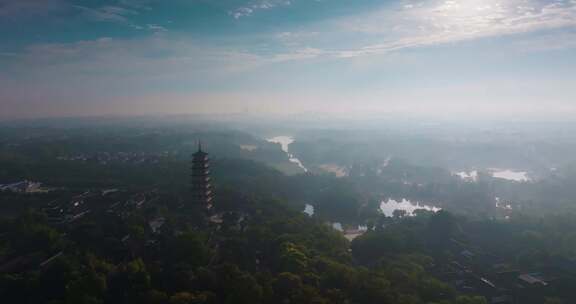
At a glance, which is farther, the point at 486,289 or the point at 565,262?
the point at 565,262

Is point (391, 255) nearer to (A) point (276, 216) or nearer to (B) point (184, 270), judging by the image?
(A) point (276, 216)

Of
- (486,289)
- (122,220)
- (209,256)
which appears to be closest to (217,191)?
(122,220)

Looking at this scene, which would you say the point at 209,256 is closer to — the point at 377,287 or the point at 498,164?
the point at 377,287

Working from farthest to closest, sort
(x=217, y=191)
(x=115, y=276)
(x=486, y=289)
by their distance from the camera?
(x=217, y=191), (x=486, y=289), (x=115, y=276)

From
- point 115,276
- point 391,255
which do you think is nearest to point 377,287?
point 391,255

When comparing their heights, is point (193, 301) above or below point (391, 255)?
above

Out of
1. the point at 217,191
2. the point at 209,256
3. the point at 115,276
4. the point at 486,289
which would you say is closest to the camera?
the point at 115,276
